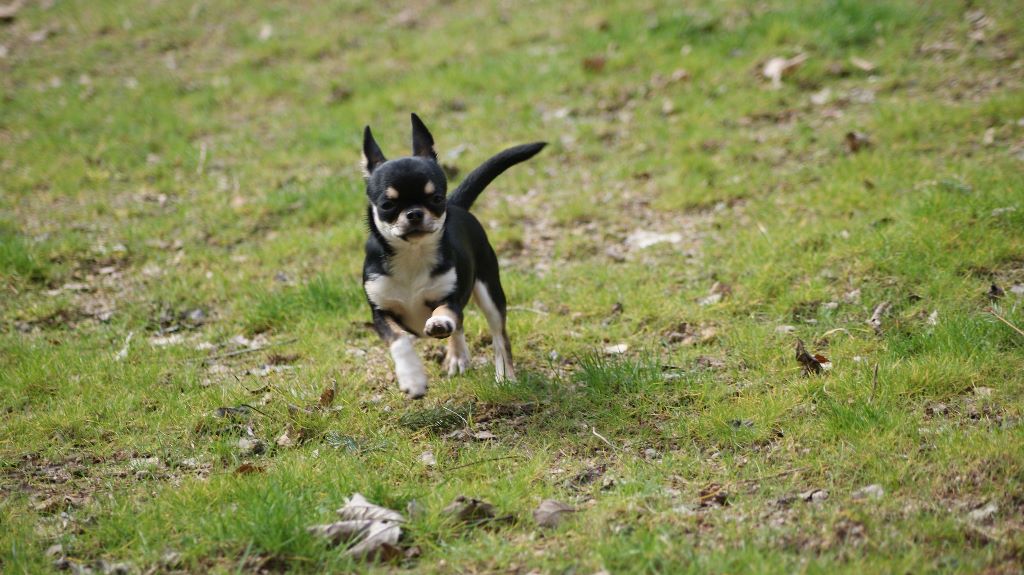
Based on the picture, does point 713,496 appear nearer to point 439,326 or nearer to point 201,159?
point 439,326

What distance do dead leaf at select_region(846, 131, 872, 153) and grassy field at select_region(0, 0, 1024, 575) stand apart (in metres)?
0.18

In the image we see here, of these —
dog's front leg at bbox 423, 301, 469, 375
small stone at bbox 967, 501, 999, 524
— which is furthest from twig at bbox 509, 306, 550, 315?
small stone at bbox 967, 501, 999, 524

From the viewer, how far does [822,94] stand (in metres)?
8.34

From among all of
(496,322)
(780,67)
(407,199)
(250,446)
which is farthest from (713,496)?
(780,67)

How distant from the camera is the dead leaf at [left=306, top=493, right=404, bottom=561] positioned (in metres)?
3.37

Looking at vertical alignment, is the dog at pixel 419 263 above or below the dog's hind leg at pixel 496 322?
above

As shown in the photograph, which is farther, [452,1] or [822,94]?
[452,1]

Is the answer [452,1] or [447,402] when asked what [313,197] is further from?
[452,1]

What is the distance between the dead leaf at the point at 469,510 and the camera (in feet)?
11.8

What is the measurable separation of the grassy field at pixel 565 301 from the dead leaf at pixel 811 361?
0.05 m

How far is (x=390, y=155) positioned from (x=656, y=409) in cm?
462

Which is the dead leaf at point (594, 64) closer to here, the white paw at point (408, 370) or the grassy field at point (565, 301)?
the grassy field at point (565, 301)

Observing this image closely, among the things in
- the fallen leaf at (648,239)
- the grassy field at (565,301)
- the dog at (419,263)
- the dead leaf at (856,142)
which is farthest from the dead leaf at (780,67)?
the dog at (419,263)

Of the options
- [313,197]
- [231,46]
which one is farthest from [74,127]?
[313,197]
